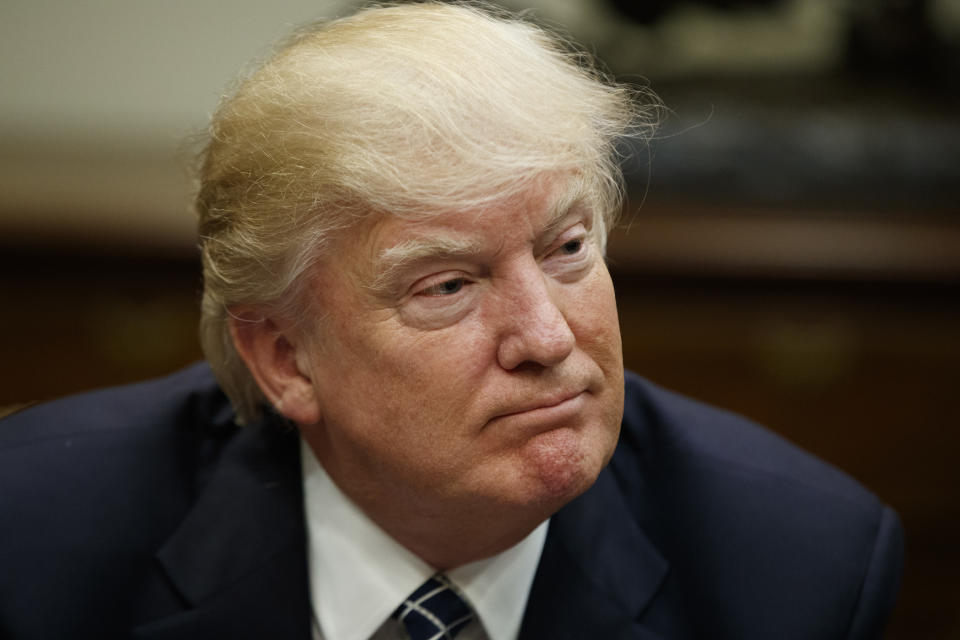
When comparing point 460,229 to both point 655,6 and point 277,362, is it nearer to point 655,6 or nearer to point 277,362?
point 277,362

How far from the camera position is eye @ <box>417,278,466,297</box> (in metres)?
1.43

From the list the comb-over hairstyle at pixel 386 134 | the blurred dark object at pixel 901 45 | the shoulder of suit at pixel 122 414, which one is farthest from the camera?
the blurred dark object at pixel 901 45

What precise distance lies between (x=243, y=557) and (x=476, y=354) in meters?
0.54

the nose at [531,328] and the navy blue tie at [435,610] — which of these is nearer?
the nose at [531,328]

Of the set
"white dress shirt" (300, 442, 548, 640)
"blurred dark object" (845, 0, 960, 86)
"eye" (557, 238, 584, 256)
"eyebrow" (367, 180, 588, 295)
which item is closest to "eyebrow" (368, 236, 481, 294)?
"eyebrow" (367, 180, 588, 295)

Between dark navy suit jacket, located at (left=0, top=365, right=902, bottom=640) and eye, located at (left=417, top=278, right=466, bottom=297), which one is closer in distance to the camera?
eye, located at (left=417, top=278, right=466, bottom=297)

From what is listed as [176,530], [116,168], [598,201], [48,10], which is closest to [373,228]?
[598,201]

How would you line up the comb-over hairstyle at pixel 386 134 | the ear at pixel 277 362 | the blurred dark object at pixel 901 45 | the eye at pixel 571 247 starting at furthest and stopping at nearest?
1. the blurred dark object at pixel 901 45
2. the ear at pixel 277 362
3. the eye at pixel 571 247
4. the comb-over hairstyle at pixel 386 134

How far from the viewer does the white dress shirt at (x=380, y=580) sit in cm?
163

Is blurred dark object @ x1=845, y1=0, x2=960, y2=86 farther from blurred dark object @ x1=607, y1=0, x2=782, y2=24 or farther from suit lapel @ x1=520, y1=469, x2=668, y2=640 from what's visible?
suit lapel @ x1=520, y1=469, x2=668, y2=640

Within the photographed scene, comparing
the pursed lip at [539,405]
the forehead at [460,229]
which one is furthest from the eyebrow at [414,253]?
the pursed lip at [539,405]

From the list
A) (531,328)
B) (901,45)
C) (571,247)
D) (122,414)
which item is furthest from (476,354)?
(901,45)

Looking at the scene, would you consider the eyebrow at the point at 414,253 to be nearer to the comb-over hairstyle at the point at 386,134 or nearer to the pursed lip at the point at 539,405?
the comb-over hairstyle at the point at 386,134

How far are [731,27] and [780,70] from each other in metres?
0.22
